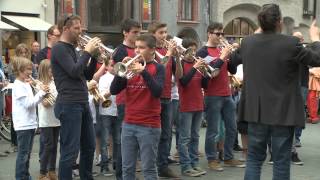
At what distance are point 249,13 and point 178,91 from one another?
18775 millimetres

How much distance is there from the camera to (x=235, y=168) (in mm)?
8375

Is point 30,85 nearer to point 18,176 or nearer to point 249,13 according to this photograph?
point 18,176

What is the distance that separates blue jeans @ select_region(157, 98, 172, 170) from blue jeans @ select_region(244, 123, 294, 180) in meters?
2.02

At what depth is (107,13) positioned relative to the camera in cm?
2100

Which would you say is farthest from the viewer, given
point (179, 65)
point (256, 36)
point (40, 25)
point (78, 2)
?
point (78, 2)

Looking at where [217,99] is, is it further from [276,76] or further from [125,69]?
[276,76]

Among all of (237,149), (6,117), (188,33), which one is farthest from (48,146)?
(188,33)

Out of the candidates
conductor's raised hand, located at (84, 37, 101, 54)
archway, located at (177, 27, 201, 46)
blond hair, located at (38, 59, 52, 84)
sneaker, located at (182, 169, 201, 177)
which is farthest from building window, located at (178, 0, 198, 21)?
conductor's raised hand, located at (84, 37, 101, 54)

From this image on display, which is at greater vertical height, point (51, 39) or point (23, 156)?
point (51, 39)

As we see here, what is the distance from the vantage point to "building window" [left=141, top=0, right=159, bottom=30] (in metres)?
21.7

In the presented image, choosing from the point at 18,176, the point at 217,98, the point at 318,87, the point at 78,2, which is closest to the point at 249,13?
the point at 78,2

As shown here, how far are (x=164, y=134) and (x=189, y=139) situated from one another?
523 millimetres

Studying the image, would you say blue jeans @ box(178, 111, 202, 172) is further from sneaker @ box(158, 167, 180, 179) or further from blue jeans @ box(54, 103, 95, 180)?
blue jeans @ box(54, 103, 95, 180)

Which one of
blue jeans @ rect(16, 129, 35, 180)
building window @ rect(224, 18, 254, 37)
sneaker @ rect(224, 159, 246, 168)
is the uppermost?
building window @ rect(224, 18, 254, 37)
